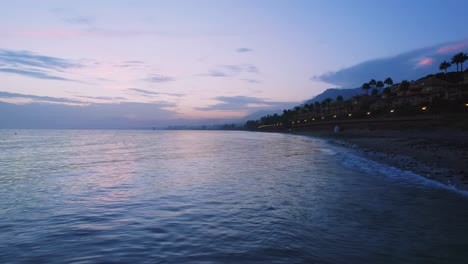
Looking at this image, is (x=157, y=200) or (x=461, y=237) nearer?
(x=461, y=237)

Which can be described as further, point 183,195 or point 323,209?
point 183,195

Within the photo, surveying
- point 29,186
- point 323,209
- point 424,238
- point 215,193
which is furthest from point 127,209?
point 424,238

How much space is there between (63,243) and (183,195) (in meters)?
5.85

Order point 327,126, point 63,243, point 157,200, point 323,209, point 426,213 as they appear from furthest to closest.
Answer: point 327,126 < point 157,200 < point 323,209 < point 426,213 < point 63,243

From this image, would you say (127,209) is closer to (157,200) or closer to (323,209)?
(157,200)

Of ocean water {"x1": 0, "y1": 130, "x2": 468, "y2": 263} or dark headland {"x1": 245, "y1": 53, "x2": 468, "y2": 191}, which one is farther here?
dark headland {"x1": 245, "y1": 53, "x2": 468, "y2": 191}

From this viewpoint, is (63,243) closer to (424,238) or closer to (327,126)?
(424,238)

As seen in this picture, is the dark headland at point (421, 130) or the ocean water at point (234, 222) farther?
the dark headland at point (421, 130)

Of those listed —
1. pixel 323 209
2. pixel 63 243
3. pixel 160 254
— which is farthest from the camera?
pixel 323 209

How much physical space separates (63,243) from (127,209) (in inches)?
130

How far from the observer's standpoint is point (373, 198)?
12.1m

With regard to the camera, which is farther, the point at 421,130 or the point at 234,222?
the point at 421,130

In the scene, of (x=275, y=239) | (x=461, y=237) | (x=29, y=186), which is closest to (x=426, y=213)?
(x=461, y=237)

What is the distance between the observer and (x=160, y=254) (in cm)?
664
